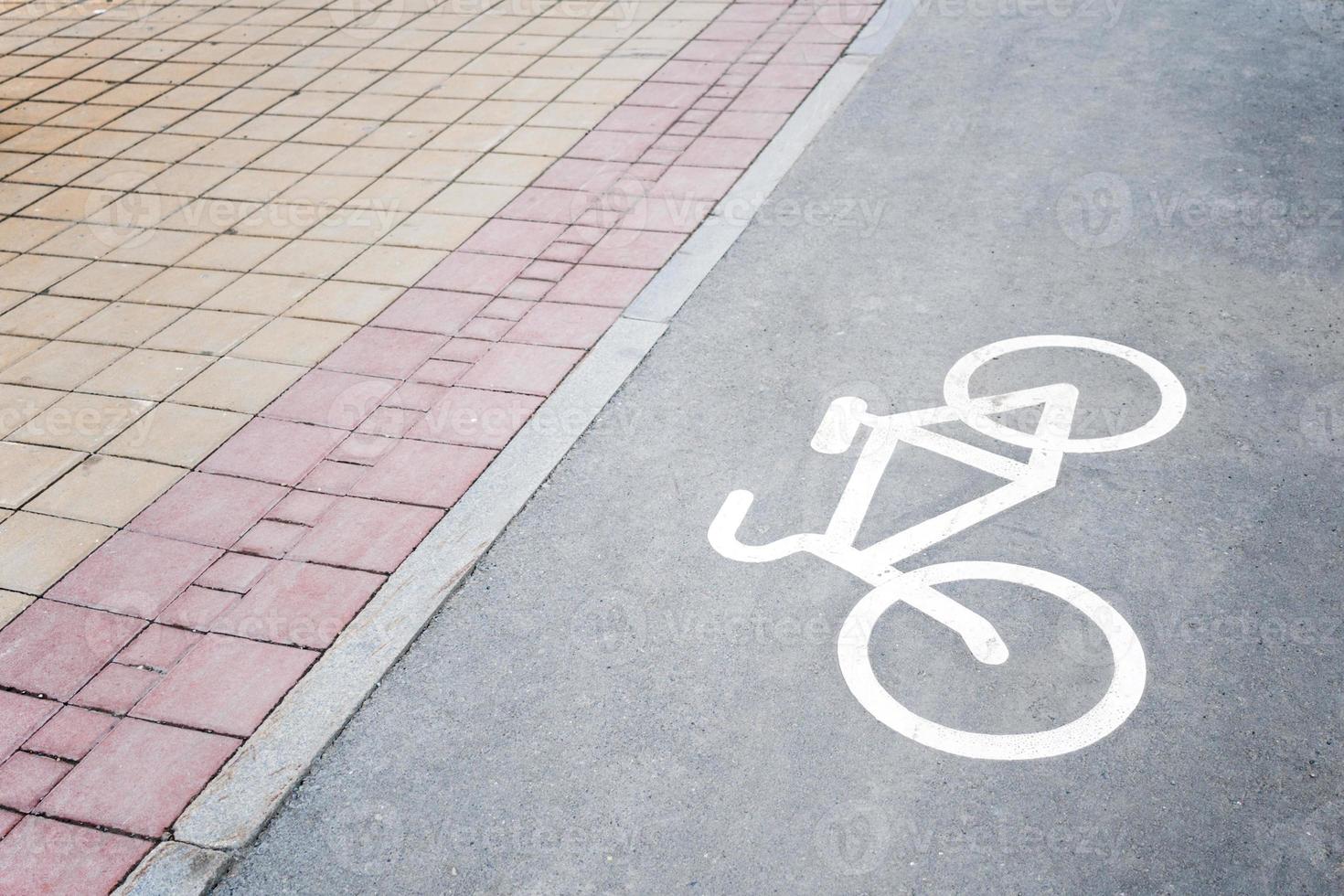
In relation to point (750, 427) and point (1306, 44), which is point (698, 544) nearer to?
point (750, 427)

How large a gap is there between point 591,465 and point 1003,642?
6.33 ft

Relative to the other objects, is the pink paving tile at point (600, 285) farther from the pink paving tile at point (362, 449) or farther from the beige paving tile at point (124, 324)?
A: the beige paving tile at point (124, 324)

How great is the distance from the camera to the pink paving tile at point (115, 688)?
3895mm

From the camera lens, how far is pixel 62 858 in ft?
11.2

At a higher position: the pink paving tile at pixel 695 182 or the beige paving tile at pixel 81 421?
the beige paving tile at pixel 81 421

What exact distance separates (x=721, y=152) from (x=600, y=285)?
1833mm

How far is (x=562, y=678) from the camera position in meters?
3.87

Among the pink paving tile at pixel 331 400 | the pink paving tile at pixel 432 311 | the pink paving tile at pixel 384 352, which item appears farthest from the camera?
the pink paving tile at pixel 432 311

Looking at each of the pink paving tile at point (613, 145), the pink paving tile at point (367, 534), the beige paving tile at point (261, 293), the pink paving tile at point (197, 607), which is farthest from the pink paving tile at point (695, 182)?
the pink paving tile at point (197, 607)

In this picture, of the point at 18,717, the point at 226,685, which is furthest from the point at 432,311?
the point at 18,717

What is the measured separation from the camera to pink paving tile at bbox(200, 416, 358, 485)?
16.1 feet

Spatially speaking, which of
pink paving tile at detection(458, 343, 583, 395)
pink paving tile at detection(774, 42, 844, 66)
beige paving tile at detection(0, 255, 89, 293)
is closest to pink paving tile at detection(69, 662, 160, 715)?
pink paving tile at detection(458, 343, 583, 395)

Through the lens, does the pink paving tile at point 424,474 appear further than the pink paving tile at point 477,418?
No

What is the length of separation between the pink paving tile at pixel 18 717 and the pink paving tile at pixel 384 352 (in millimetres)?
Answer: 2166
